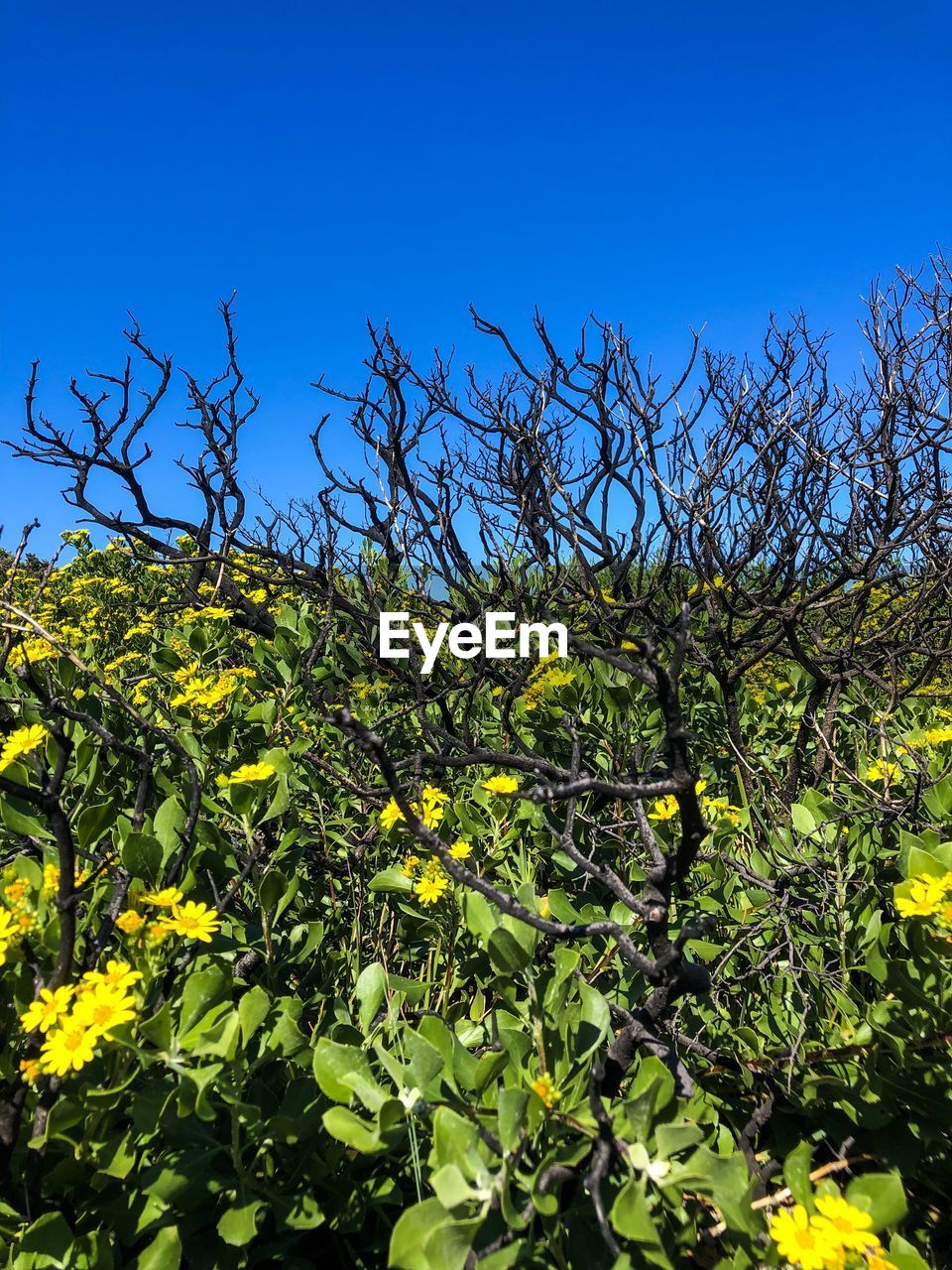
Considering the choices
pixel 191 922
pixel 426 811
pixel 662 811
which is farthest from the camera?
pixel 426 811

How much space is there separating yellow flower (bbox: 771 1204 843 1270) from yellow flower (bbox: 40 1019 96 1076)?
79 cm

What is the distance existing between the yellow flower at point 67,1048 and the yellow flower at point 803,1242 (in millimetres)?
792

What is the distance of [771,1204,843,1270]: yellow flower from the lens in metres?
0.81

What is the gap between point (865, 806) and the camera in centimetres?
192

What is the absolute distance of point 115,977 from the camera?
0.99m

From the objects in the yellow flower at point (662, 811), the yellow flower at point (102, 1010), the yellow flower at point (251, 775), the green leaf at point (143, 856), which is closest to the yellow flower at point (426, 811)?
the yellow flower at point (251, 775)

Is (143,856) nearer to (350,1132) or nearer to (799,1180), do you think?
(350,1132)

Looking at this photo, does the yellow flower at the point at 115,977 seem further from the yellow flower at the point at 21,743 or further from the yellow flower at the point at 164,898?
the yellow flower at the point at 21,743

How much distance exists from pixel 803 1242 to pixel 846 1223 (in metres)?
0.05

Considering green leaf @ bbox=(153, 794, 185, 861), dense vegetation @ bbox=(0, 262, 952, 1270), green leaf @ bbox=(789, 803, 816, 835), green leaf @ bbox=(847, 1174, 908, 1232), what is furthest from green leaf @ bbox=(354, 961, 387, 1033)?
green leaf @ bbox=(789, 803, 816, 835)

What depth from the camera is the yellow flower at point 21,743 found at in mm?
1439

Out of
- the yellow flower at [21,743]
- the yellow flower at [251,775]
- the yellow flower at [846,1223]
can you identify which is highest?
the yellow flower at [21,743]

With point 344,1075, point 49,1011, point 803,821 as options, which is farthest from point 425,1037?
point 803,821

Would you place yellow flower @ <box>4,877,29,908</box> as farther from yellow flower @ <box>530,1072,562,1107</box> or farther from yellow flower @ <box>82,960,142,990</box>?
yellow flower @ <box>530,1072,562,1107</box>
